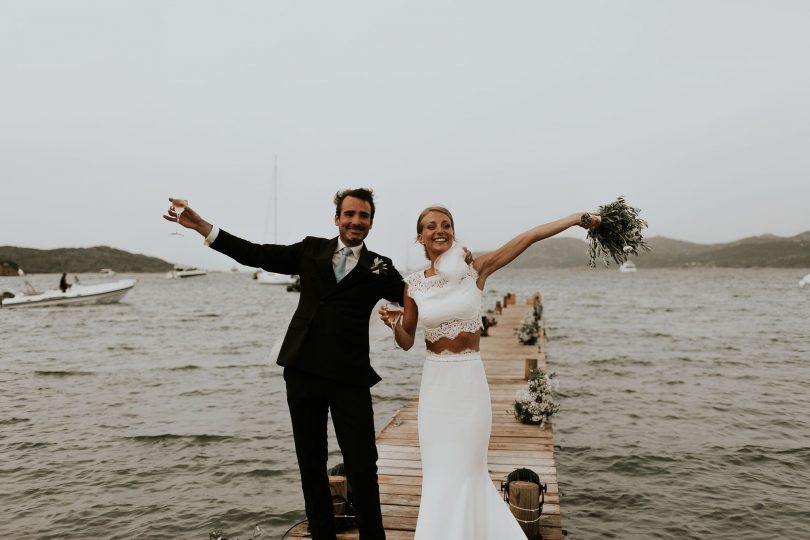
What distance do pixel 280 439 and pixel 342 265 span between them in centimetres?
881

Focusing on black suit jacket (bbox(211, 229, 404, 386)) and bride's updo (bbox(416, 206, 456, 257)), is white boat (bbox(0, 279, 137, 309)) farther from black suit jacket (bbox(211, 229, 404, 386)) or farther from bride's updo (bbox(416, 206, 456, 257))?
bride's updo (bbox(416, 206, 456, 257))

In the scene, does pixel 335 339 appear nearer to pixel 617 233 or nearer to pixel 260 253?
pixel 260 253

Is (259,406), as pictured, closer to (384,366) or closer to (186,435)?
(186,435)

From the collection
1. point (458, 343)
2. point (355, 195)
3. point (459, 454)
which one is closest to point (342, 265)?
point (355, 195)

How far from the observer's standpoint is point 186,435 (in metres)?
12.2

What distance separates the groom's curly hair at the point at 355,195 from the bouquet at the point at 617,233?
1.70 meters

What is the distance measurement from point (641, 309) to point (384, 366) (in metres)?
37.1

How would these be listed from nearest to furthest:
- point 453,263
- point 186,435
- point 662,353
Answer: point 453,263
point 186,435
point 662,353

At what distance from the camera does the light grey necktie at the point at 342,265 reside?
13.6ft

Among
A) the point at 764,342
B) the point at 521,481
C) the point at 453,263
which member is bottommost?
the point at 764,342

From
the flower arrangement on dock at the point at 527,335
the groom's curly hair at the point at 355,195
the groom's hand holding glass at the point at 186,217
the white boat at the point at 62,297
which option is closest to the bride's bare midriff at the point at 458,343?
the groom's curly hair at the point at 355,195

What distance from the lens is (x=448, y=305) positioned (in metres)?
4.02

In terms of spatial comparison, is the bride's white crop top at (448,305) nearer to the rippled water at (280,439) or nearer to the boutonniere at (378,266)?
the boutonniere at (378,266)

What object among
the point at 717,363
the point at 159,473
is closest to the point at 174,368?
the point at 159,473
